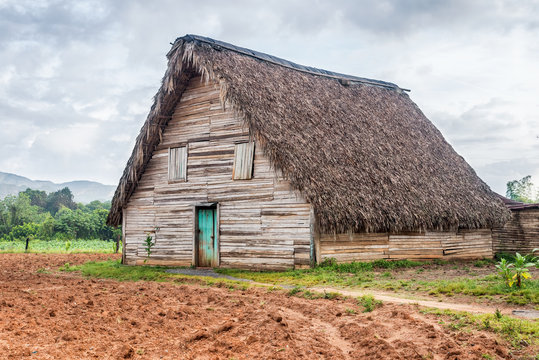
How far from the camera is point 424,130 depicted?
22281 mm

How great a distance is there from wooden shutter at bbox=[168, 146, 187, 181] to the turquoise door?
4.72ft

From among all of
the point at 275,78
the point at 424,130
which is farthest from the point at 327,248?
the point at 424,130

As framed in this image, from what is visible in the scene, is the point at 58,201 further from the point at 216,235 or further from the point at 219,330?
the point at 219,330

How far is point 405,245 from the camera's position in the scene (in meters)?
16.2

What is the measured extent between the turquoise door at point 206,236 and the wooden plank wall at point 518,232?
1257 centimetres

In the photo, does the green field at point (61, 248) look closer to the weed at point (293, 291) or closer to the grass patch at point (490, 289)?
the weed at point (293, 291)

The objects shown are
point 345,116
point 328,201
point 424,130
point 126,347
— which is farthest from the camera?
point 424,130

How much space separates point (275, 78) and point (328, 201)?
19.2 ft

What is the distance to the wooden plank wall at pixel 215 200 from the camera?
1396cm

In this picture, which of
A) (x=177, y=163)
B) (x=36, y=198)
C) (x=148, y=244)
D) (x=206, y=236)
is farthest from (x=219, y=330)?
(x=36, y=198)

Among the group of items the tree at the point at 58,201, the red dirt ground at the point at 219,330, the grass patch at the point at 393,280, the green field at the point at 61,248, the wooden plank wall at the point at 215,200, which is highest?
the tree at the point at 58,201

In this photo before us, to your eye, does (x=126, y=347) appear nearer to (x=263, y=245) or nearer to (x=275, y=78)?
(x=263, y=245)

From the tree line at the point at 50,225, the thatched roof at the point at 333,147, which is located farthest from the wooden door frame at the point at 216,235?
the tree line at the point at 50,225

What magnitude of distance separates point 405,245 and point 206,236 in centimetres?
665
